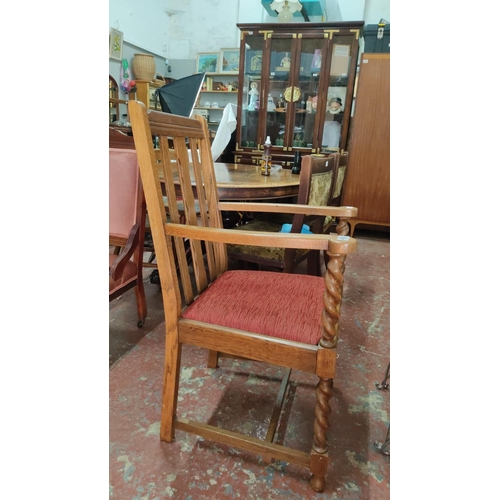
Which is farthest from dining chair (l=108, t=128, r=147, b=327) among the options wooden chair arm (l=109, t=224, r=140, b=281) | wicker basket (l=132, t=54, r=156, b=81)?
wicker basket (l=132, t=54, r=156, b=81)

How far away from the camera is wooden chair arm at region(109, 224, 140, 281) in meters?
1.51

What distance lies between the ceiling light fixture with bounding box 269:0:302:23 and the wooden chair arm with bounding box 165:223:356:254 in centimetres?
415

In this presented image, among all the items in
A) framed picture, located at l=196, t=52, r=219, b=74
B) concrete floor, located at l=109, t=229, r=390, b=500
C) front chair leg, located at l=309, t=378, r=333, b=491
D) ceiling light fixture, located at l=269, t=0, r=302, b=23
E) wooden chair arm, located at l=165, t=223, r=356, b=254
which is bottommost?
concrete floor, located at l=109, t=229, r=390, b=500

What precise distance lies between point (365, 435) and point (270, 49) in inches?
164

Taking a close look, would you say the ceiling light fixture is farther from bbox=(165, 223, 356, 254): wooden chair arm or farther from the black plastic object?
bbox=(165, 223, 356, 254): wooden chair arm

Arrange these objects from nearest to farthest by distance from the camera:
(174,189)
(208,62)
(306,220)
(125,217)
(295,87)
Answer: (174,189) < (125,217) < (306,220) < (295,87) < (208,62)

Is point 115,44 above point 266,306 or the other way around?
above

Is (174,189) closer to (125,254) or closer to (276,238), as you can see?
(276,238)

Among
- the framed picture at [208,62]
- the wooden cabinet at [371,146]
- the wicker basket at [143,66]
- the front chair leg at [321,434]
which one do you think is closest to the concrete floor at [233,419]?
the front chair leg at [321,434]

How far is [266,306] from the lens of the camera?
103 cm

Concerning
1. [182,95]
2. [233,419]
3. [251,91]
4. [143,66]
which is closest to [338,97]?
[251,91]

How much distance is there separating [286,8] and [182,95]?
5.38 ft

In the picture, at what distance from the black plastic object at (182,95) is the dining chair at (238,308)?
9.45 feet
